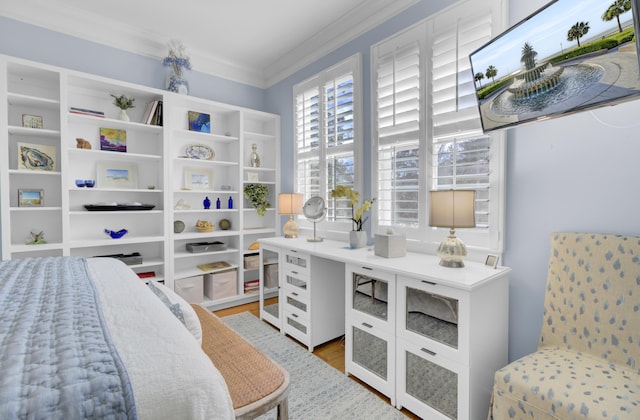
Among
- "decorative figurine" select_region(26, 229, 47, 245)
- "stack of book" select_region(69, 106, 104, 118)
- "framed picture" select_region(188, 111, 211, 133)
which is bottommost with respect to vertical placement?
"decorative figurine" select_region(26, 229, 47, 245)

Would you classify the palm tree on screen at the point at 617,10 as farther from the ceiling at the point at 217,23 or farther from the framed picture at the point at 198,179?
the framed picture at the point at 198,179

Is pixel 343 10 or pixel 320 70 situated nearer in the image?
pixel 343 10

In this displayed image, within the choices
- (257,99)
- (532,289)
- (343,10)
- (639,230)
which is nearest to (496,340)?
(532,289)

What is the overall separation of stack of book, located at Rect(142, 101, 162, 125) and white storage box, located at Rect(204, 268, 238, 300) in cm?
172

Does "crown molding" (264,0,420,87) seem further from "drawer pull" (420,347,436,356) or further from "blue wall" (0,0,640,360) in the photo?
"drawer pull" (420,347,436,356)

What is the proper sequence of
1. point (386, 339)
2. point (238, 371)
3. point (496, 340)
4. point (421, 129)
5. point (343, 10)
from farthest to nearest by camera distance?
1. point (343, 10)
2. point (421, 129)
3. point (386, 339)
4. point (496, 340)
5. point (238, 371)

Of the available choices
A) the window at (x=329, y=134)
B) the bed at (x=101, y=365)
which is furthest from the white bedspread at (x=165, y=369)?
the window at (x=329, y=134)

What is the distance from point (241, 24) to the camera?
2.90 meters

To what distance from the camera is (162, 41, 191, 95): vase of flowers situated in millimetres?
3109

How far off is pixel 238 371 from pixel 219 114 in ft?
10.3

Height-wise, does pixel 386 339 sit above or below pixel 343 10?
below

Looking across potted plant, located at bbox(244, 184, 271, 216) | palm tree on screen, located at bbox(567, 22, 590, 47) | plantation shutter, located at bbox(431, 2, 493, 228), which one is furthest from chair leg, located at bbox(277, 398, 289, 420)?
potted plant, located at bbox(244, 184, 271, 216)

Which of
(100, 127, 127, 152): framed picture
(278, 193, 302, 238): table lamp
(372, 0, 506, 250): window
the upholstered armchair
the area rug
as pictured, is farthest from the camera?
(278, 193, 302, 238): table lamp

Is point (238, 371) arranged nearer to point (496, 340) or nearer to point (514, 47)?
point (496, 340)
